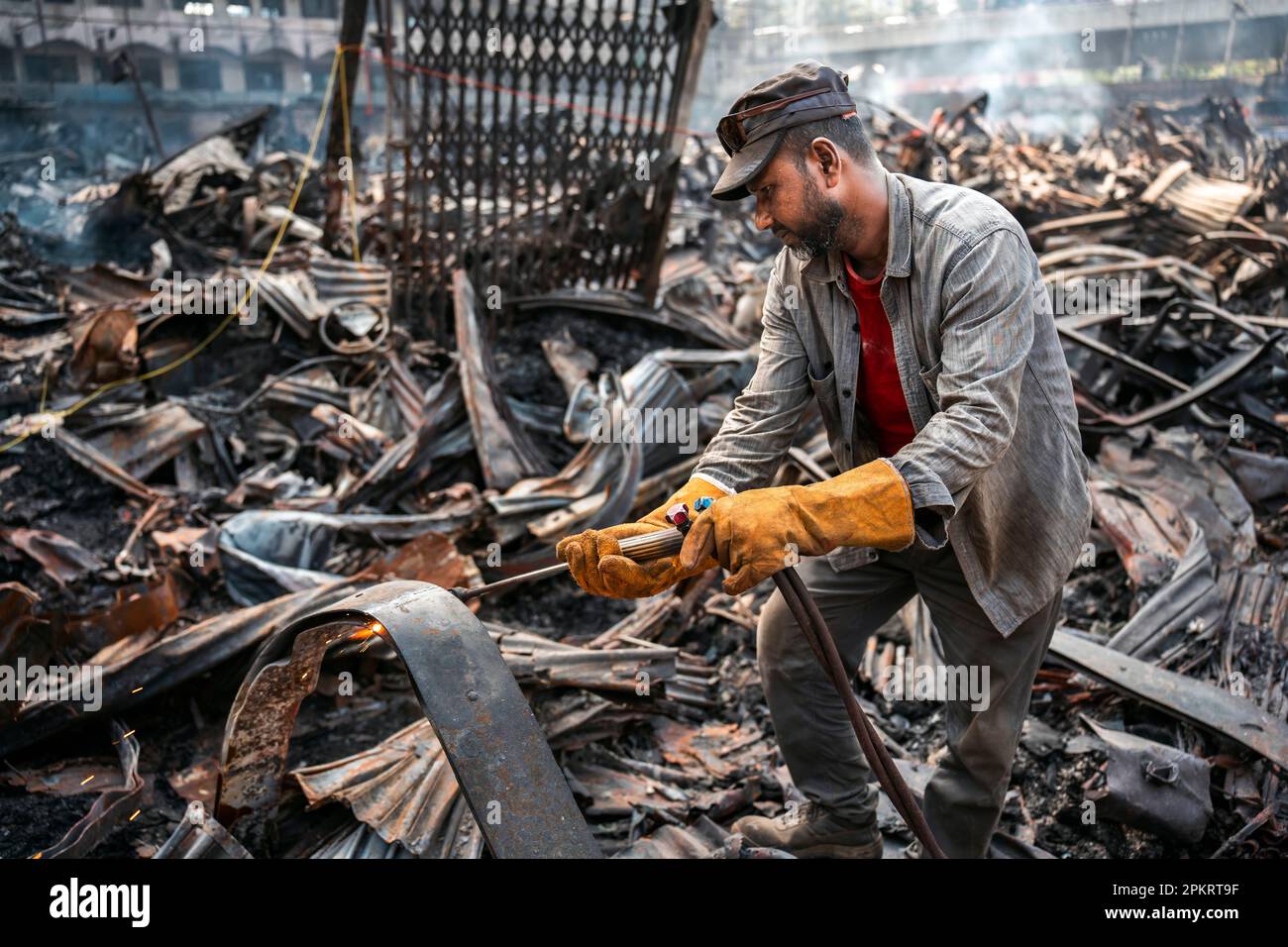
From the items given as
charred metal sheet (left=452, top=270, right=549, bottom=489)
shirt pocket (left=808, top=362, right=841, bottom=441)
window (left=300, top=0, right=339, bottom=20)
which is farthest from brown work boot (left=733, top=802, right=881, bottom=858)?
window (left=300, top=0, right=339, bottom=20)

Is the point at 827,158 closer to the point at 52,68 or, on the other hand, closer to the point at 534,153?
the point at 534,153

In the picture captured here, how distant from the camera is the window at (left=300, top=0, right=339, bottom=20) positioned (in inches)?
1139

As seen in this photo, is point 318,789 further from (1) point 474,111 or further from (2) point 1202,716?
(1) point 474,111

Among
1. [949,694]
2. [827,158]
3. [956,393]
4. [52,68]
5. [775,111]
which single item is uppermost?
[52,68]

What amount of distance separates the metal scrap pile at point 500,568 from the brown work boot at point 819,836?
0.17m

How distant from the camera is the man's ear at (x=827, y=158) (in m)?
2.14

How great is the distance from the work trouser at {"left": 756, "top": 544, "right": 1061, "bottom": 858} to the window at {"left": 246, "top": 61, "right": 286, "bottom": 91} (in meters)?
31.3

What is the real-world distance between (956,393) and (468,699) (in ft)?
4.11

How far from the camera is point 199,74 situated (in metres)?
27.6

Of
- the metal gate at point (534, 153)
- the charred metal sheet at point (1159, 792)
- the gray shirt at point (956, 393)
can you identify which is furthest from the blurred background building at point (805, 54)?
the charred metal sheet at point (1159, 792)

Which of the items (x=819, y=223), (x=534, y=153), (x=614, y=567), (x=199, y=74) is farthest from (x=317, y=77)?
(x=614, y=567)

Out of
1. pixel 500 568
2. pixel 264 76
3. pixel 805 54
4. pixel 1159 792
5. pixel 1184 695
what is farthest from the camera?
pixel 805 54

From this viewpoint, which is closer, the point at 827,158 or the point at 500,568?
the point at 827,158
